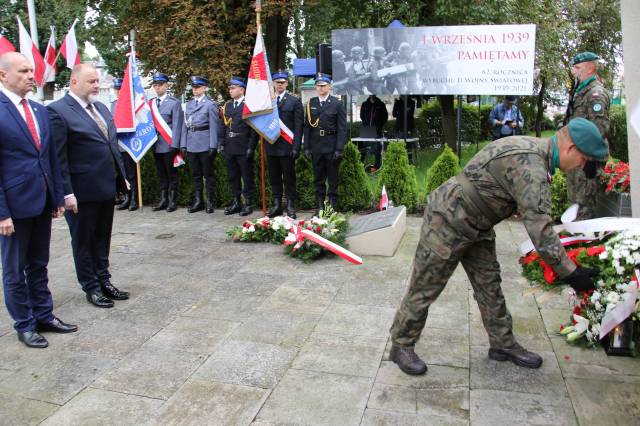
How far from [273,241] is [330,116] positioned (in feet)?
7.11

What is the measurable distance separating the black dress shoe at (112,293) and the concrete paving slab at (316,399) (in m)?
2.11

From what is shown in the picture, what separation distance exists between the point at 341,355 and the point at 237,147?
5260 millimetres

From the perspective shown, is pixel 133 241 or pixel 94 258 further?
pixel 133 241

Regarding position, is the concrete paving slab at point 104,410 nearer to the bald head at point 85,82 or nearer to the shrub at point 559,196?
the bald head at point 85,82

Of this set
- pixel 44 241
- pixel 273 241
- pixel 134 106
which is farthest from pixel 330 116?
pixel 44 241

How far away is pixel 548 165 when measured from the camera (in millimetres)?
3230

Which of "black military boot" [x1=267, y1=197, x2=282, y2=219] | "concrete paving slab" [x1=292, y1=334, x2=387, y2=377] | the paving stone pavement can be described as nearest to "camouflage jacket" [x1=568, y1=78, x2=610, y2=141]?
the paving stone pavement

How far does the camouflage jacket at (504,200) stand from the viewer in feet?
10.2

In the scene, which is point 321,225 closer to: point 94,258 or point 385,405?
point 94,258

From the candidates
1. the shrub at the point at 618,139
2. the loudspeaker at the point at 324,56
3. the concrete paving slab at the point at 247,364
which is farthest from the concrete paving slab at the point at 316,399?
the shrub at the point at 618,139

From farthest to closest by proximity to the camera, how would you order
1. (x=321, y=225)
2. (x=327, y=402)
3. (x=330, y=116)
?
(x=330, y=116) < (x=321, y=225) < (x=327, y=402)

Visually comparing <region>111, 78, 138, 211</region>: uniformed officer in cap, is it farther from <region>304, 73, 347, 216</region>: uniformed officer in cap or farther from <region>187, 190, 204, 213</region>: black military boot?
<region>304, 73, 347, 216</region>: uniformed officer in cap

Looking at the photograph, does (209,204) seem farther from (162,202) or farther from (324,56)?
(324,56)

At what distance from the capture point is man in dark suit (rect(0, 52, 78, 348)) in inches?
160
